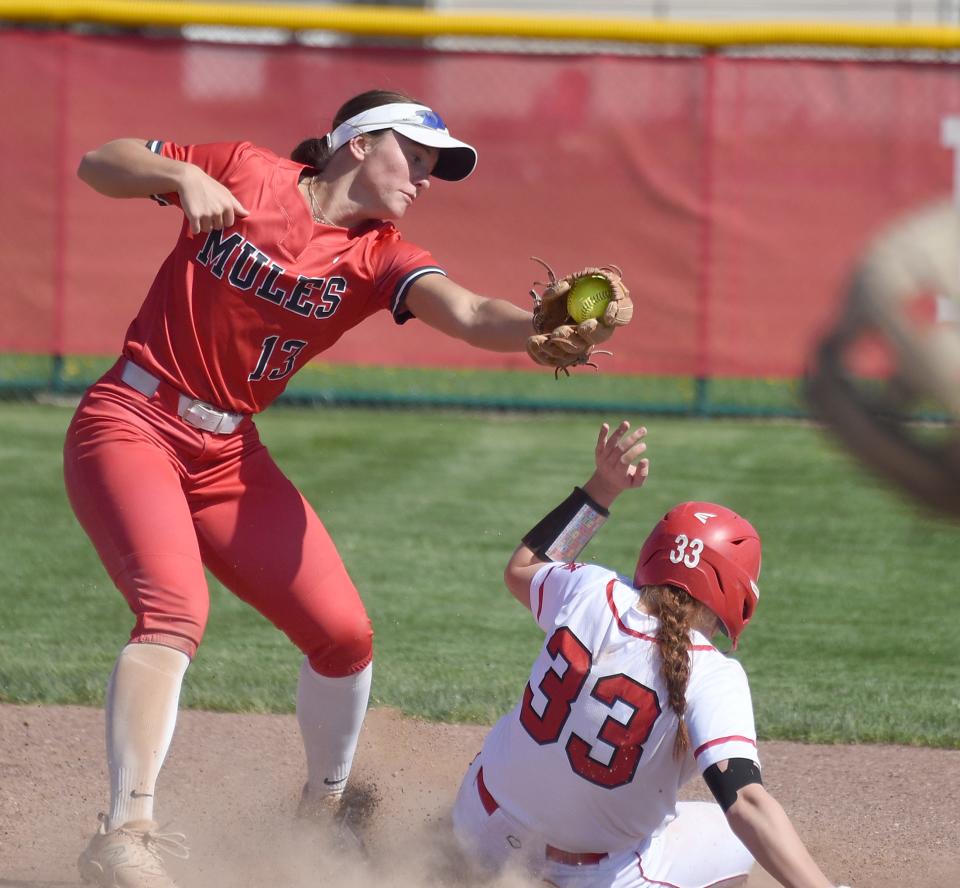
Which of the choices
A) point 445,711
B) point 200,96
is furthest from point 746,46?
point 445,711

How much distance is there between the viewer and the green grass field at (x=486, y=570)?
560cm

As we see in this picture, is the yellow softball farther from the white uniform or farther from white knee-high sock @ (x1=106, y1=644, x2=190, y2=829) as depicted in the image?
white knee-high sock @ (x1=106, y1=644, x2=190, y2=829)

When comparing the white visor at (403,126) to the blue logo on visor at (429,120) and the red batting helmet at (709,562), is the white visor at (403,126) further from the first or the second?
the red batting helmet at (709,562)

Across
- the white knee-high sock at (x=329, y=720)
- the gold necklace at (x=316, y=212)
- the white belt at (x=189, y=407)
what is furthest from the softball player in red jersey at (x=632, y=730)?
the gold necklace at (x=316, y=212)

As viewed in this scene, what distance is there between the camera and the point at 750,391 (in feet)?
39.3

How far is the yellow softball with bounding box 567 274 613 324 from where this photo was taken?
3588 mm

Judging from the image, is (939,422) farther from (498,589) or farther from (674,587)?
(498,589)

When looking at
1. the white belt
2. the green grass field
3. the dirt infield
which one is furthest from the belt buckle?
the green grass field

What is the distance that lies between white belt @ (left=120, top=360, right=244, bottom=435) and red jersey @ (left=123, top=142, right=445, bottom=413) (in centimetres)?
2

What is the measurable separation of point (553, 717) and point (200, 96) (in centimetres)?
839

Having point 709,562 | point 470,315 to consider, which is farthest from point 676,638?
point 470,315

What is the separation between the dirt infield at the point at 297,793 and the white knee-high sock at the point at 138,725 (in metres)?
0.53

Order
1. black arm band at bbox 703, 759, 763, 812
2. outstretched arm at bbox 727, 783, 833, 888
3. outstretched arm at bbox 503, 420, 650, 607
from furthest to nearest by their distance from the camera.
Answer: outstretched arm at bbox 503, 420, 650, 607 < black arm band at bbox 703, 759, 763, 812 < outstretched arm at bbox 727, 783, 833, 888

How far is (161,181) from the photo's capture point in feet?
11.9
